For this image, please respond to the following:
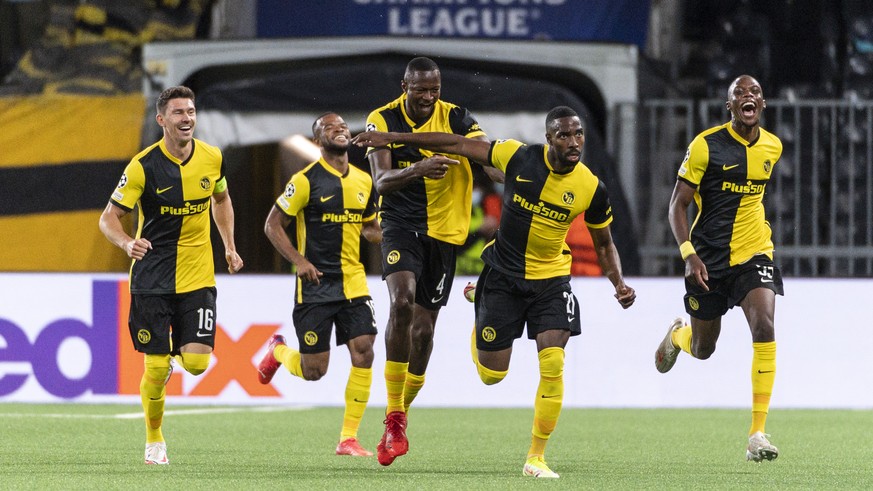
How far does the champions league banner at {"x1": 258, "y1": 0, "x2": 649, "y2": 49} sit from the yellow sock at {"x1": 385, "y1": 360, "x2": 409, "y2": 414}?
9535mm

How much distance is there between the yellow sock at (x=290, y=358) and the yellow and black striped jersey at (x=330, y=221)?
46 cm

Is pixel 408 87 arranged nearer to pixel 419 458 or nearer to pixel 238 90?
pixel 419 458

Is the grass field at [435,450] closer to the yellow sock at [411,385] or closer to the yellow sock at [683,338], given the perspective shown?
the yellow sock at [411,385]

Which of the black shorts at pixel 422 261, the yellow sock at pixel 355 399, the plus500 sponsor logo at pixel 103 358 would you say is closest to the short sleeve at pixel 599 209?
the black shorts at pixel 422 261

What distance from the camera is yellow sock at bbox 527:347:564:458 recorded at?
26.3 ft

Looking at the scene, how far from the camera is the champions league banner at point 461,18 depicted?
59.3 feet

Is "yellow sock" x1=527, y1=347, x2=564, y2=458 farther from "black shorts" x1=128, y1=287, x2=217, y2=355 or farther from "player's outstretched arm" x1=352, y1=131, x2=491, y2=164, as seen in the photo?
"black shorts" x1=128, y1=287, x2=217, y2=355

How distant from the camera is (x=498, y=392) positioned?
14250 mm

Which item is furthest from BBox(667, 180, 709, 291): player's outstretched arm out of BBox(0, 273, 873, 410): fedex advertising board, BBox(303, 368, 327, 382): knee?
BBox(0, 273, 873, 410): fedex advertising board

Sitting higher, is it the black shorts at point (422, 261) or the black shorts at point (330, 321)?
the black shorts at point (422, 261)

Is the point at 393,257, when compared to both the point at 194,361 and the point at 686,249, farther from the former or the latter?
the point at 686,249

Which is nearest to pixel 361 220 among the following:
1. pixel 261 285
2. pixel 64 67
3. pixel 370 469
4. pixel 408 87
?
pixel 408 87

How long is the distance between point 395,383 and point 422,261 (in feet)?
2.37

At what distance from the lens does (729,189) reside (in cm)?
946
